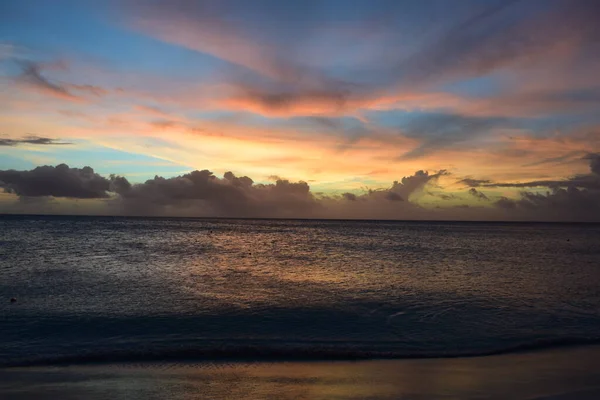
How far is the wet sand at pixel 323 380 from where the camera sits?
10.4 meters

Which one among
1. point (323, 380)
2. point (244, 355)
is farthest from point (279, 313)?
point (323, 380)

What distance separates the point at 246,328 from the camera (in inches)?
712

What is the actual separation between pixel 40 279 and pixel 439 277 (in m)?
29.6

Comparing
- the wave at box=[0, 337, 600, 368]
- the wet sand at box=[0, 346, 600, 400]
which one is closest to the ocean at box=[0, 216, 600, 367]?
the wave at box=[0, 337, 600, 368]

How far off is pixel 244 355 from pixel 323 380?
12.2 ft

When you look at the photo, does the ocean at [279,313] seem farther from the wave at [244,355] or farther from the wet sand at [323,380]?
the wet sand at [323,380]

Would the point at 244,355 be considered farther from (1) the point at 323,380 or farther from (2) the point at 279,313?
(2) the point at 279,313

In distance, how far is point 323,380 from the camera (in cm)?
1162

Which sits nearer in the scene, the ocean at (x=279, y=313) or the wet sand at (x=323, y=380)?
the wet sand at (x=323, y=380)

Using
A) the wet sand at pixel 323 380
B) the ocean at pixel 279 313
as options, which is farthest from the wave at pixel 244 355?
the wet sand at pixel 323 380

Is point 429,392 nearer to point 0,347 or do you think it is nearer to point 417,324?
point 417,324

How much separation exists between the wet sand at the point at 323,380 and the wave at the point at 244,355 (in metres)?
0.56

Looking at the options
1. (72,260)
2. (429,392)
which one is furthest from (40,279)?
(429,392)

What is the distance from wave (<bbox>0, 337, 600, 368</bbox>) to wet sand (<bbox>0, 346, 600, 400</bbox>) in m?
0.56
